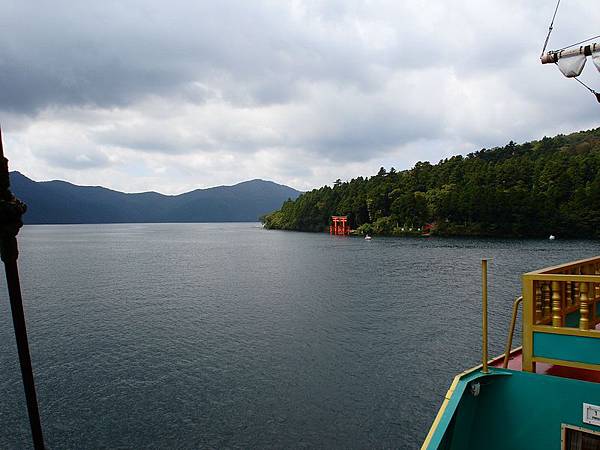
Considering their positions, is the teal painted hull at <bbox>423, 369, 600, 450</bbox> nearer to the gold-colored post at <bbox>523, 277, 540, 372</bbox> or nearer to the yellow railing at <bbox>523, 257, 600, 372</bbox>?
the gold-colored post at <bbox>523, 277, 540, 372</bbox>

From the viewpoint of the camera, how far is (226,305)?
29.4 meters

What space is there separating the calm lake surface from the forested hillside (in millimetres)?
60148

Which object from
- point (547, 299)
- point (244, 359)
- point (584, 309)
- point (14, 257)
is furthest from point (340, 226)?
point (14, 257)

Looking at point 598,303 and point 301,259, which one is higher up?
point 598,303

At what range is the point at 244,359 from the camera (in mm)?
18250

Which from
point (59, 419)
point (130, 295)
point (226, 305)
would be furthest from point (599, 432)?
point (130, 295)

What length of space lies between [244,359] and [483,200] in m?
89.6

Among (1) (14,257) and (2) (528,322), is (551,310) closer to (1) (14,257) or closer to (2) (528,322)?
(2) (528,322)

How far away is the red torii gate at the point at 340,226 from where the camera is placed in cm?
12338

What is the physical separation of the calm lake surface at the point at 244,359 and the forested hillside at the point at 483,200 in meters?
60.1

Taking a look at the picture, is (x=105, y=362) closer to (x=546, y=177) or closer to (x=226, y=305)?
(x=226, y=305)

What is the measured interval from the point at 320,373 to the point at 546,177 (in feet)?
339

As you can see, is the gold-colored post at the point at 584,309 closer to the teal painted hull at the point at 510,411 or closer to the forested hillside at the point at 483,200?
the teal painted hull at the point at 510,411

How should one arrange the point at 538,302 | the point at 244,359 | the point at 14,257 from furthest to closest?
the point at 244,359
the point at 538,302
the point at 14,257
